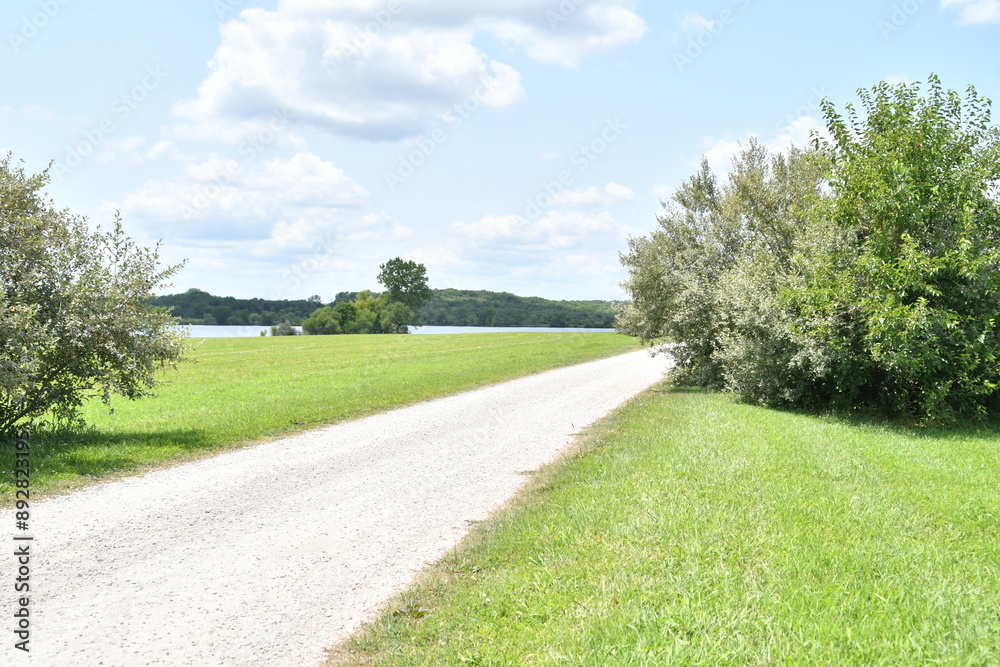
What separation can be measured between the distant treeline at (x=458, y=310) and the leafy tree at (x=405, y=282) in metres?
2.84

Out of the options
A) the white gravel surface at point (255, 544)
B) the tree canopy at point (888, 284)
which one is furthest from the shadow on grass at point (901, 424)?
the white gravel surface at point (255, 544)

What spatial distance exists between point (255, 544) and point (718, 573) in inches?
182

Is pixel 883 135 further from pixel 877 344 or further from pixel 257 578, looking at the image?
pixel 257 578

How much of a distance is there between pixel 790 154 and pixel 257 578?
80.8ft

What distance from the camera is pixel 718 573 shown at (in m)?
5.55

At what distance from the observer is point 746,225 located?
23.0m

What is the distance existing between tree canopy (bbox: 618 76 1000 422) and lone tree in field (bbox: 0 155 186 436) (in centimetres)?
1413

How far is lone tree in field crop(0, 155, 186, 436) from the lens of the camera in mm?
10266

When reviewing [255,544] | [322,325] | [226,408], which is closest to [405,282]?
[322,325]

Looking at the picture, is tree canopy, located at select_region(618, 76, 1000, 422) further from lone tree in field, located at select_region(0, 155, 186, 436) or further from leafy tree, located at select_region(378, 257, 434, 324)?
leafy tree, located at select_region(378, 257, 434, 324)

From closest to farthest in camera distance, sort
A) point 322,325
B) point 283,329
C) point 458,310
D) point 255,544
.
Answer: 1. point 255,544
2. point 283,329
3. point 322,325
4. point 458,310

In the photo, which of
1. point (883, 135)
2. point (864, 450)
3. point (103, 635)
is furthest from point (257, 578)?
point (883, 135)

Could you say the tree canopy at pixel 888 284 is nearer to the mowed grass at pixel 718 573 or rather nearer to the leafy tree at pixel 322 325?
the mowed grass at pixel 718 573

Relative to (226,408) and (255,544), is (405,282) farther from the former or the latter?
(255,544)
